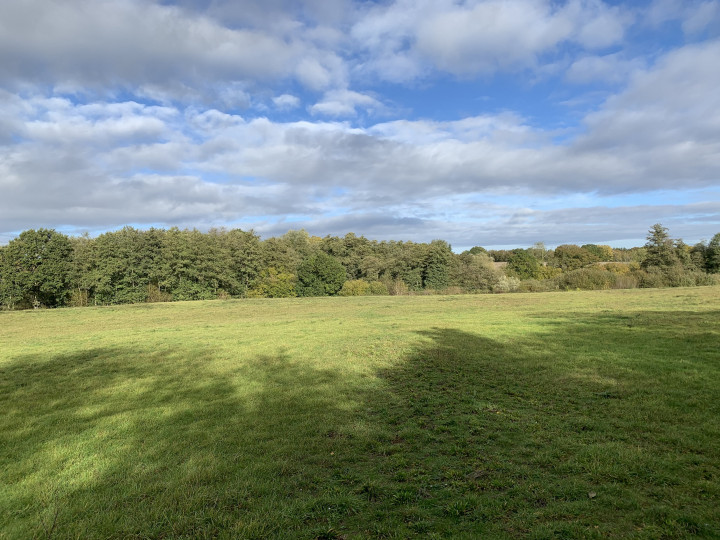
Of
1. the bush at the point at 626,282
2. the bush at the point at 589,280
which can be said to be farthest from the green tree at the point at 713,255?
the bush at the point at 589,280

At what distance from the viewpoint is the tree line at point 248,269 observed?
144 feet

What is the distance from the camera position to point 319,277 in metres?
59.4

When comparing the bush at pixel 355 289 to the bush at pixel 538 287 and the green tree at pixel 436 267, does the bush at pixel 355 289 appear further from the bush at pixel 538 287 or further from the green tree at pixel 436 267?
the bush at pixel 538 287

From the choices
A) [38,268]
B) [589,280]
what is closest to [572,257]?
[589,280]

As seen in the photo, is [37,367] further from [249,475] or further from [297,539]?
[297,539]

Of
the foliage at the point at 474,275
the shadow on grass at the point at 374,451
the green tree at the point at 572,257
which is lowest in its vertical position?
the shadow on grass at the point at 374,451

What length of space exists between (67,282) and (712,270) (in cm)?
8918

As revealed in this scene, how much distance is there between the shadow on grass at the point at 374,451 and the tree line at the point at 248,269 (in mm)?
40517

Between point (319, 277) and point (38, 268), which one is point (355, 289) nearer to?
point (319, 277)

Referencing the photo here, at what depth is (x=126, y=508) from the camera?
15.0ft

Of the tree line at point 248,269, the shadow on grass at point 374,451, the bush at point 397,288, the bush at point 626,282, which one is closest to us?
the shadow on grass at point 374,451

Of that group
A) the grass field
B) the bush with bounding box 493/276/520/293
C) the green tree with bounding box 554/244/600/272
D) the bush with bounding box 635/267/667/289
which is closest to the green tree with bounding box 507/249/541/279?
the green tree with bounding box 554/244/600/272

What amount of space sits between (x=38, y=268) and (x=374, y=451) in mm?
51609

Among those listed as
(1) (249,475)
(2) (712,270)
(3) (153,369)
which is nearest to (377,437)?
(1) (249,475)
